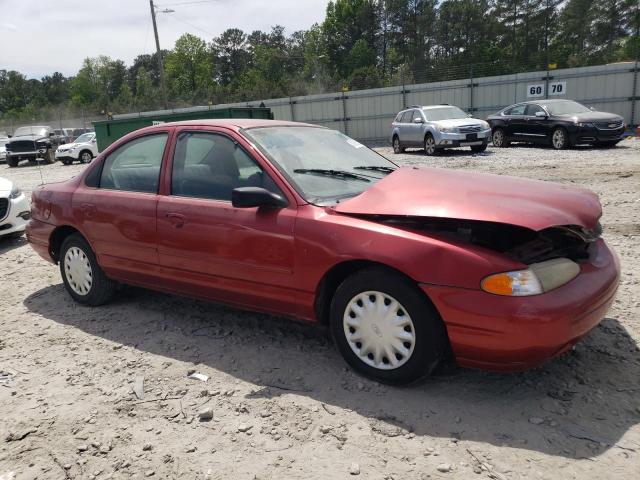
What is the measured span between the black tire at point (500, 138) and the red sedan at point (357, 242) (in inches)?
553

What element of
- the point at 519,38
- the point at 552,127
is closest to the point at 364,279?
the point at 552,127

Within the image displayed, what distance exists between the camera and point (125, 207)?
168 inches

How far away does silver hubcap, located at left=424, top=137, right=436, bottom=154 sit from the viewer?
16422 millimetres

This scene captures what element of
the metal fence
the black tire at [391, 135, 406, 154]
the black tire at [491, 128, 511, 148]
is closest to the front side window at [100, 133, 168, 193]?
the black tire at [391, 135, 406, 154]

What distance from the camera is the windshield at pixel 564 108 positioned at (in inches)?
606

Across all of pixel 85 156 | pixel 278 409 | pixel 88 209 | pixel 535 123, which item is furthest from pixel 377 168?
pixel 85 156

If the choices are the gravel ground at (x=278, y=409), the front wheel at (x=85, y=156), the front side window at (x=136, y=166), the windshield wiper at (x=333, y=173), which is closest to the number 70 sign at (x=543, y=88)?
the gravel ground at (x=278, y=409)

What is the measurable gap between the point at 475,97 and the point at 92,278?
69.6 feet

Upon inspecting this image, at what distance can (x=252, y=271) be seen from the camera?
3.57 meters

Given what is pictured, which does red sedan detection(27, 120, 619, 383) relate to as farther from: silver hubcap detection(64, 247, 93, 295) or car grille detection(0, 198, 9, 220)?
car grille detection(0, 198, 9, 220)

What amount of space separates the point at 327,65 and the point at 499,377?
249 feet

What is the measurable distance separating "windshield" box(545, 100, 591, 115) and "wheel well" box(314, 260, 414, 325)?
14.2m

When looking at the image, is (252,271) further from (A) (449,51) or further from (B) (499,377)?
(A) (449,51)

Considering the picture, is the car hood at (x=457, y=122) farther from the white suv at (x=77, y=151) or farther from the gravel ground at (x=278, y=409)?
the white suv at (x=77, y=151)
